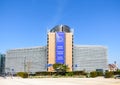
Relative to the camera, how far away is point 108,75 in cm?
10119

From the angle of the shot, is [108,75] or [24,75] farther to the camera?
[24,75]

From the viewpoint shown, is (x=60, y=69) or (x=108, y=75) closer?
(x=108, y=75)

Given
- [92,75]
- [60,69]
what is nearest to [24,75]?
[92,75]

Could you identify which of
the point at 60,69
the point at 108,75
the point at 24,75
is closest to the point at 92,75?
the point at 108,75

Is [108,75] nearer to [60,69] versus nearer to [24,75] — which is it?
[24,75]

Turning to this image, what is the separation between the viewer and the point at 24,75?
116 meters

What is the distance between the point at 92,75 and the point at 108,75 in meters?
16.2

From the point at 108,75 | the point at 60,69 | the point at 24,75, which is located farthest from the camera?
the point at 60,69

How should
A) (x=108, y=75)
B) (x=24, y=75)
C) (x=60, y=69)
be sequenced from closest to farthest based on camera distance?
(x=108, y=75) < (x=24, y=75) < (x=60, y=69)

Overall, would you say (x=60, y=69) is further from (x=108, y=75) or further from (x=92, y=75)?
(x=108, y=75)

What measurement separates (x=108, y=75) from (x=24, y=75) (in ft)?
111

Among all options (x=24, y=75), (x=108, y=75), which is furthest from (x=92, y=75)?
(x=24, y=75)

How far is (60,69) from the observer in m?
174

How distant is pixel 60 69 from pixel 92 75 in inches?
2291
